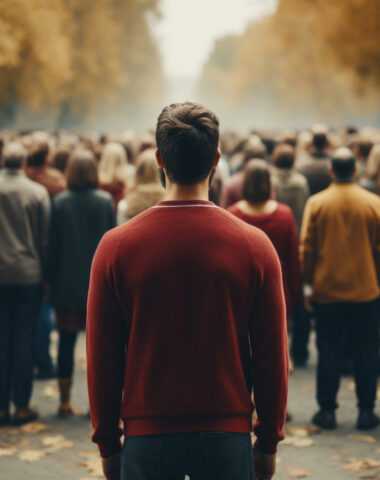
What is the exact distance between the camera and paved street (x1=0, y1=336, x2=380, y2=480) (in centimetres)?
520

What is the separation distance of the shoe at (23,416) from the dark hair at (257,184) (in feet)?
7.71

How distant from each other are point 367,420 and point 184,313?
13.3 feet

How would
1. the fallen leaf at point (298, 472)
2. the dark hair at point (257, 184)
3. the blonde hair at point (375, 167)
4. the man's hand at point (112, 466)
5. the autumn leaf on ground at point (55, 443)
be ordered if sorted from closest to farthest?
the man's hand at point (112, 466) < the fallen leaf at point (298, 472) < the autumn leaf on ground at point (55, 443) < the dark hair at point (257, 184) < the blonde hair at point (375, 167)

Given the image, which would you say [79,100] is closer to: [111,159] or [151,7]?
[151,7]

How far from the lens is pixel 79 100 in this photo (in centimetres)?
4259

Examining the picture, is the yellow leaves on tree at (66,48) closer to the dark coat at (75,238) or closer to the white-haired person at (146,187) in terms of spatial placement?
the dark coat at (75,238)

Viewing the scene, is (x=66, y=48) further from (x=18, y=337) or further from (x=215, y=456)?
(x=215, y=456)

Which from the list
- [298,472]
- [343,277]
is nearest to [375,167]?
[343,277]

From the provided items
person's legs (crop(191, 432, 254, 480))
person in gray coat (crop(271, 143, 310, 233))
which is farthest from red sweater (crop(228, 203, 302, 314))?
person's legs (crop(191, 432, 254, 480))

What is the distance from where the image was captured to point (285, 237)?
19.6 ft

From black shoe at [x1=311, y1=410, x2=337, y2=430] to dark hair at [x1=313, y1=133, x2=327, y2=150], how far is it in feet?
11.2

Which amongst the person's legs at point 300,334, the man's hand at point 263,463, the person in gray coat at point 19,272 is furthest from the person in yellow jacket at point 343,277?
the man's hand at point 263,463

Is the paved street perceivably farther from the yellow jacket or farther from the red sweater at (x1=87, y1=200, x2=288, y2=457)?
the red sweater at (x1=87, y1=200, x2=288, y2=457)

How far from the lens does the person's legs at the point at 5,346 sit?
6.21 m
